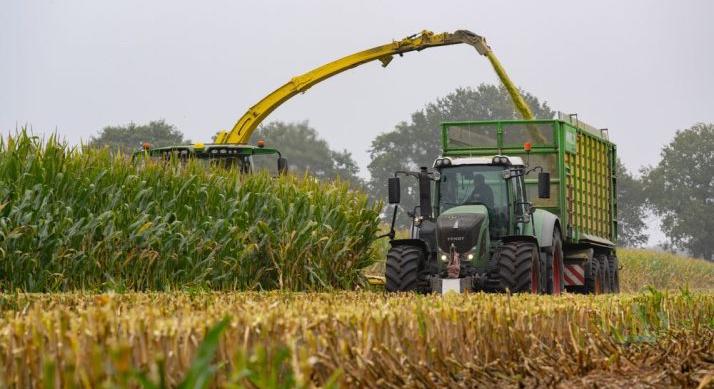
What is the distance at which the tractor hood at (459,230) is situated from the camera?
14719 millimetres

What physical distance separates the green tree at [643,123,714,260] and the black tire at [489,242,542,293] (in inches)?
3115

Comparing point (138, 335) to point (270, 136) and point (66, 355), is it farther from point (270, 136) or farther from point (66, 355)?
point (270, 136)

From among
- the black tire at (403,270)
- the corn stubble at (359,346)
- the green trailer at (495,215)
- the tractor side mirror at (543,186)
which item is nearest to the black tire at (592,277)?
the green trailer at (495,215)

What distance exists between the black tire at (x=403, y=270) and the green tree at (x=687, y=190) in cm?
7952

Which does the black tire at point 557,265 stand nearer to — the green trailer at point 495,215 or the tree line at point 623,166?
the green trailer at point 495,215

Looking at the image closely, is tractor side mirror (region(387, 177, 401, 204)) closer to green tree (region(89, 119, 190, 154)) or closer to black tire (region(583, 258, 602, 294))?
black tire (region(583, 258, 602, 294))

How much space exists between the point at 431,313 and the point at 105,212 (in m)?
8.95

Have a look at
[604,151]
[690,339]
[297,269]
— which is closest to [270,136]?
[604,151]

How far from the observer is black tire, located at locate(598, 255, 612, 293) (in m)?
21.7

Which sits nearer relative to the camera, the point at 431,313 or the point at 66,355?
the point at 66,355

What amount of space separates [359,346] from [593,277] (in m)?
16.1

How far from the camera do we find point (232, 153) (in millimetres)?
19938

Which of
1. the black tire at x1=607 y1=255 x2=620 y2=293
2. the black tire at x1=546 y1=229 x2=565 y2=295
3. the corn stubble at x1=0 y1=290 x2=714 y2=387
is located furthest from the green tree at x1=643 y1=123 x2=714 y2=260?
the corn stubble at x1=0 y1=290 x2=714 y2=387

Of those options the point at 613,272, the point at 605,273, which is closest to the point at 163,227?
the point at 605,273
